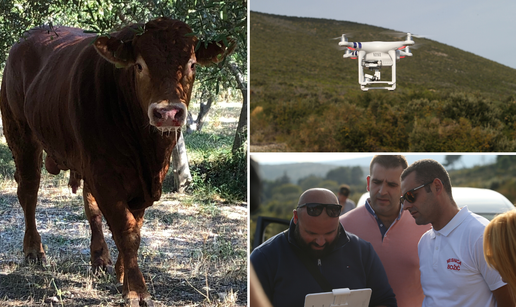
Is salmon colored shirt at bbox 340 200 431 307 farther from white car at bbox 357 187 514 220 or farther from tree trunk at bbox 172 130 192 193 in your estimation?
tree trunk at bbox 172 130 192 193

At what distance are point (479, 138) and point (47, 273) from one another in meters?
3.78

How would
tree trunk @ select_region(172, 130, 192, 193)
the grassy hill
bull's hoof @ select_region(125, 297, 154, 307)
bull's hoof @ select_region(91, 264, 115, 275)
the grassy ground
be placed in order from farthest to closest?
tree trunk @ select_region(172, 130, 192, 193) → bull's hoof @ select_region(91, 264, 115, 275) → the grassy ground → bull's hoof @ select_region(125, 297, 154, 307) → the grassy hill

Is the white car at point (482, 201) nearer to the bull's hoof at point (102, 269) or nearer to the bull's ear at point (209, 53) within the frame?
the bull's ear at point (209, 53)

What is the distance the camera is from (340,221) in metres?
2.47

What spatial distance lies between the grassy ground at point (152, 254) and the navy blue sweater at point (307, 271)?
5.72ft

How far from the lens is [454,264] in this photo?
2.36 metres

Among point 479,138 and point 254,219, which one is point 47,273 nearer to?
point 254,219

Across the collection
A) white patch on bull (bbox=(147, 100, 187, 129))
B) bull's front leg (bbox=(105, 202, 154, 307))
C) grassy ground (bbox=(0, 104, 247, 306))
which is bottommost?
grassy ground (bbox=(0, 104, 247, 306))

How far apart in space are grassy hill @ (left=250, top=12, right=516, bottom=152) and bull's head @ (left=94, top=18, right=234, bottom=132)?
580 mm

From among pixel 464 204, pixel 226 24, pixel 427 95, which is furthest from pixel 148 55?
pixel 427 95

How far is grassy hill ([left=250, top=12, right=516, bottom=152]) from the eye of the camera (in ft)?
11.1

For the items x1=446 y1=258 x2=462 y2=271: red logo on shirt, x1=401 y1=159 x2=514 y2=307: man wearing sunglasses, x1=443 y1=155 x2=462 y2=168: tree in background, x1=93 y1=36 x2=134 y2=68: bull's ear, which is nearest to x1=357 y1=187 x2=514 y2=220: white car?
x1=401 y1=159 x2=514 y2=307: man wearing sunglasses

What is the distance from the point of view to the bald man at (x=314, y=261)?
7.80 ft

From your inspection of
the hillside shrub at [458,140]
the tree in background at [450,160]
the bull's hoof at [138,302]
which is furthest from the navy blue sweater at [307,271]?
the bull's hoof at [138,302]
